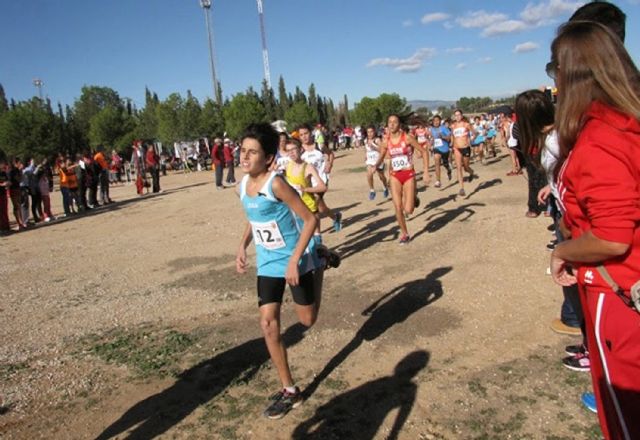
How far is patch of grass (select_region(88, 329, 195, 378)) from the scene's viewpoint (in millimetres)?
4629

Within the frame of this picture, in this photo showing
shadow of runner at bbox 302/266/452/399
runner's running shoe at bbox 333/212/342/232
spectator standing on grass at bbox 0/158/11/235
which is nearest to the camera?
shadow of runner at bbox 302/266/452/399

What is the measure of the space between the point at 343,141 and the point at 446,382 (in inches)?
1875

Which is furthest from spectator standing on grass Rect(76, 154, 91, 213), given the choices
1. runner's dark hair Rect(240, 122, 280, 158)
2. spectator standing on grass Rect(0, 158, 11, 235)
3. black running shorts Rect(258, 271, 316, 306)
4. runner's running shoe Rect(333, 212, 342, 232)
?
black running shorts Rect(258, 271, 316, 306)

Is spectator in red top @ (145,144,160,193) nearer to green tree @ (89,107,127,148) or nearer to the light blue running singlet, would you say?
the light blue running singlet

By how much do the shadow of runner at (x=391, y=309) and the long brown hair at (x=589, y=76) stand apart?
2.87m

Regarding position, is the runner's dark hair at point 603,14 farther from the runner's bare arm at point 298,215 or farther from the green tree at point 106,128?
the green tree at point 106,128

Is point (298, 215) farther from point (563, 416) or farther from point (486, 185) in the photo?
point (486, 185)

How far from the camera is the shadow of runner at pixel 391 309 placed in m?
4.38

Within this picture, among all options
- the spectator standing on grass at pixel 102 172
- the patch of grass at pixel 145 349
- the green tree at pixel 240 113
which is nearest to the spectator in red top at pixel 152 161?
the spectator standing on grass at pixel 102 172

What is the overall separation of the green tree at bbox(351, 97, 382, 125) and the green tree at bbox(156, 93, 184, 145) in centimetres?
4236

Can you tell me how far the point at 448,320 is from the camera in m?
5.07

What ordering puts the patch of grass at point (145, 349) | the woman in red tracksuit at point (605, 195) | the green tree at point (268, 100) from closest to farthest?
the woman in red tracksuit at point (605, 195), the patch of grass at point (145, 349), the green tree at point (268, 100)

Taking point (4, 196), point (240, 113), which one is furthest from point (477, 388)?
point (240, 113)

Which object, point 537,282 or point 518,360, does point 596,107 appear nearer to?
point 518,360
